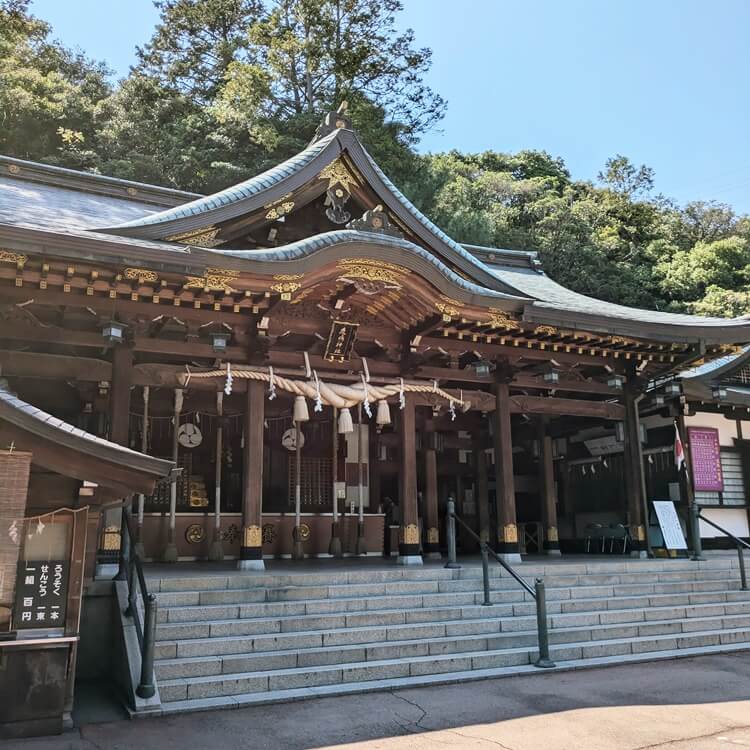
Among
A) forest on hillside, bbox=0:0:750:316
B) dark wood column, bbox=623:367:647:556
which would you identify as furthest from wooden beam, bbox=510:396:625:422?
forest on hillside, bbox=0:0:750:316

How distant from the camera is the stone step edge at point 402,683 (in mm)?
5434

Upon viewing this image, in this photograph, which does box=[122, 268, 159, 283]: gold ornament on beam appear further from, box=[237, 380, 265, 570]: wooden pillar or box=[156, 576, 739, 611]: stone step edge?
box=[156, 576, 739, 611]: stone step edge

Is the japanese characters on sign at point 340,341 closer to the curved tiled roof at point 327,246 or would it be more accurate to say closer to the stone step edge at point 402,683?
the curved tiled roof at point 327,246

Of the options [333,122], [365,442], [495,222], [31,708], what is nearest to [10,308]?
[31,708]

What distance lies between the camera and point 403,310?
Result: 32.4 ft

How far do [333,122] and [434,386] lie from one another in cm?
447

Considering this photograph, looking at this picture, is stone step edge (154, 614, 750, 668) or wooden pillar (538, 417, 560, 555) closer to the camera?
stone step edge (154, 614, 750, 668)

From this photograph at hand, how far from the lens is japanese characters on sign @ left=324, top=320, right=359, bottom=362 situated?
9.77 m

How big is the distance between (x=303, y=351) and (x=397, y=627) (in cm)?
444

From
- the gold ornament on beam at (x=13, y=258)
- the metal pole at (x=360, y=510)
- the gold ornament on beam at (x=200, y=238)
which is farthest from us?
the metal pole at (x=360, y=510)

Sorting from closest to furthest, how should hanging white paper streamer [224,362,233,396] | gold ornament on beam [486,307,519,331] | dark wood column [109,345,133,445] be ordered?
dark wood column [109,345,133,445] → hanging white paper streamer [224,362,233,396] → gold ornament on beam [486,307,519,331]

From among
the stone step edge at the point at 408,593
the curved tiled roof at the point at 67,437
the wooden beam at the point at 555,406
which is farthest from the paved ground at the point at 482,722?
the wooden beam at the point at 555,406

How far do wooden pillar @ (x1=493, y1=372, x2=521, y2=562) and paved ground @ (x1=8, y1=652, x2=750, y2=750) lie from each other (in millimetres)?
3926

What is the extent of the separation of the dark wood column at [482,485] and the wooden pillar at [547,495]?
3.74ft
